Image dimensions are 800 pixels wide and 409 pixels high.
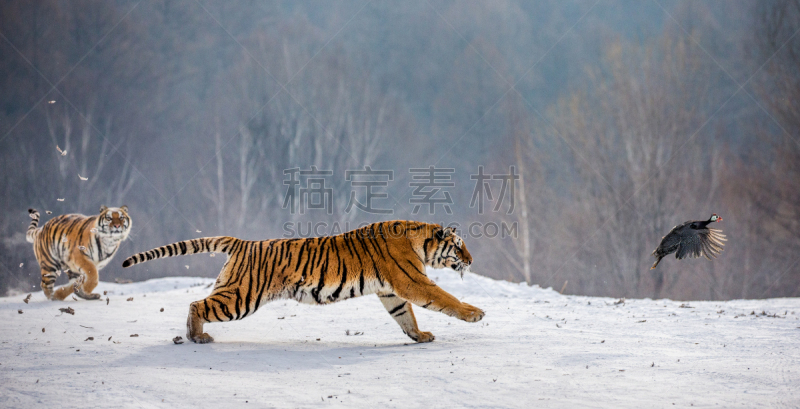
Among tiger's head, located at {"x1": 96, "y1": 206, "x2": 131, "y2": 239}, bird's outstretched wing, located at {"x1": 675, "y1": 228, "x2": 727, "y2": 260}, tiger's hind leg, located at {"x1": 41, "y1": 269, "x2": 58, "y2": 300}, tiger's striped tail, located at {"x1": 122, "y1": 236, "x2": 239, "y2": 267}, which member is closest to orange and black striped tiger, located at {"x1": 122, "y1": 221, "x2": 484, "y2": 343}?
tiger's striped tail, located at {"x1": 122, "y1": 236, "x2": 239, "y2": 267}

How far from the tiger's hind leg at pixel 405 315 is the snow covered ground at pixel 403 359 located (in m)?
0.13

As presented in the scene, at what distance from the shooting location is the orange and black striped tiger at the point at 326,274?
5602 millimetres

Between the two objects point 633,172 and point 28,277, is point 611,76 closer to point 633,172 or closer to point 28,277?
point 633,172

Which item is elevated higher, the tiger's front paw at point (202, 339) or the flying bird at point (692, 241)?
the flying bird at point (692, 241)

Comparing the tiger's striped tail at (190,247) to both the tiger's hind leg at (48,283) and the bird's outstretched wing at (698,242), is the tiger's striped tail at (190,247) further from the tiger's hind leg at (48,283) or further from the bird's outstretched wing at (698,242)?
the bird's outstretched wing at (698,242)

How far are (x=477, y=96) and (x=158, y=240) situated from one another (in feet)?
69.5

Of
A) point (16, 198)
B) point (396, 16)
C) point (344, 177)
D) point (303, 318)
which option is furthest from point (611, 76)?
point (396, 16)

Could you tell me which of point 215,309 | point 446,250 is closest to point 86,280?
point 215,309

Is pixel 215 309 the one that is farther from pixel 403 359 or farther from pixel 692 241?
pixel 692 241

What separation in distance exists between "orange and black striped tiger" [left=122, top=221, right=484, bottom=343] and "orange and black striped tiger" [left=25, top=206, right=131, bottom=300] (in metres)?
3.95

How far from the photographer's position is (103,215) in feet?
Answer: 30.1

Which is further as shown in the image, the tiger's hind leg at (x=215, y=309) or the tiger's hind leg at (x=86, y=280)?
the tiger's hind leg at (x=86, y=280)

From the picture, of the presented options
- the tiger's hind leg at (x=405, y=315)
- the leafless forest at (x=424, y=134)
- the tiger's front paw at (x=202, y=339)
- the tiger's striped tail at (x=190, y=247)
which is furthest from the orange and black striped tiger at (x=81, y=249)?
the leafless forest at (x=424, y=134)

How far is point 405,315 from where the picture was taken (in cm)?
603
